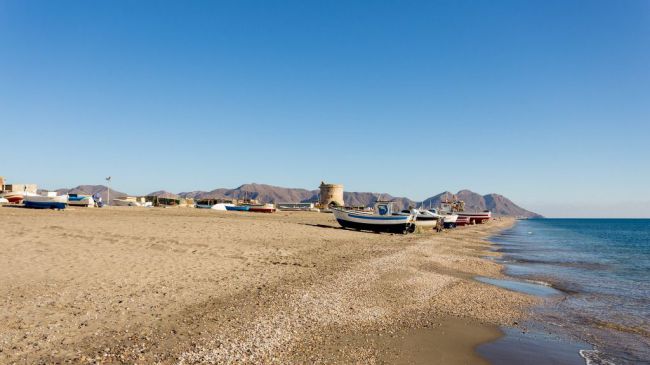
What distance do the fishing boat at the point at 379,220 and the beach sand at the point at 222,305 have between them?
23179mm

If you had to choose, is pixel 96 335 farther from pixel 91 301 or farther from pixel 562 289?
pixel 562 289

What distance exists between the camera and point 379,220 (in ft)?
146

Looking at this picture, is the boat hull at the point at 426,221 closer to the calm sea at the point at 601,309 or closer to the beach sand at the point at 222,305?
the calm sea at the point at 601,309

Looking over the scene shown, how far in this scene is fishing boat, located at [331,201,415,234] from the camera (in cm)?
4456

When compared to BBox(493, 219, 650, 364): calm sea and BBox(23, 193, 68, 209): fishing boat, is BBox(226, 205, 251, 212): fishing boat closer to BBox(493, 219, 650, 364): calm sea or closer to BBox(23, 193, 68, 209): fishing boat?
BBox(23, 193, 68, 209): fishing boat

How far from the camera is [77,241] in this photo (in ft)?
63.1

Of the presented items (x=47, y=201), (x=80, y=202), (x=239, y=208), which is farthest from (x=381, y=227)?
(x=239, y=208)

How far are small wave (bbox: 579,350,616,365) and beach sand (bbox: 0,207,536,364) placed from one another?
2100 millimetres

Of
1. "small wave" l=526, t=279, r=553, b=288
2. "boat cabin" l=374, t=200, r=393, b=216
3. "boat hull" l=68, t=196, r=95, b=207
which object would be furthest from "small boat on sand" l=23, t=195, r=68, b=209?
"small wave" l=526, t=279, r=553, b=288

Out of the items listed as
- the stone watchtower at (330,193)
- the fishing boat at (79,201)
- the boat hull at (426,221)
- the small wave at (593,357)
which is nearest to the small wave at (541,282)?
the small wave at (593,357)

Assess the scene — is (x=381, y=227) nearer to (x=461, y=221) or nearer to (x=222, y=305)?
(x=222, y=305)

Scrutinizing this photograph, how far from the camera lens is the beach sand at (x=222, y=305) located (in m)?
8.07

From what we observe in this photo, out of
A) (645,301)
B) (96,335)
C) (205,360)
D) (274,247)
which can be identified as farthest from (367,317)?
(645,301)

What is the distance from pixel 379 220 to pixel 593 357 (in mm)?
34746
